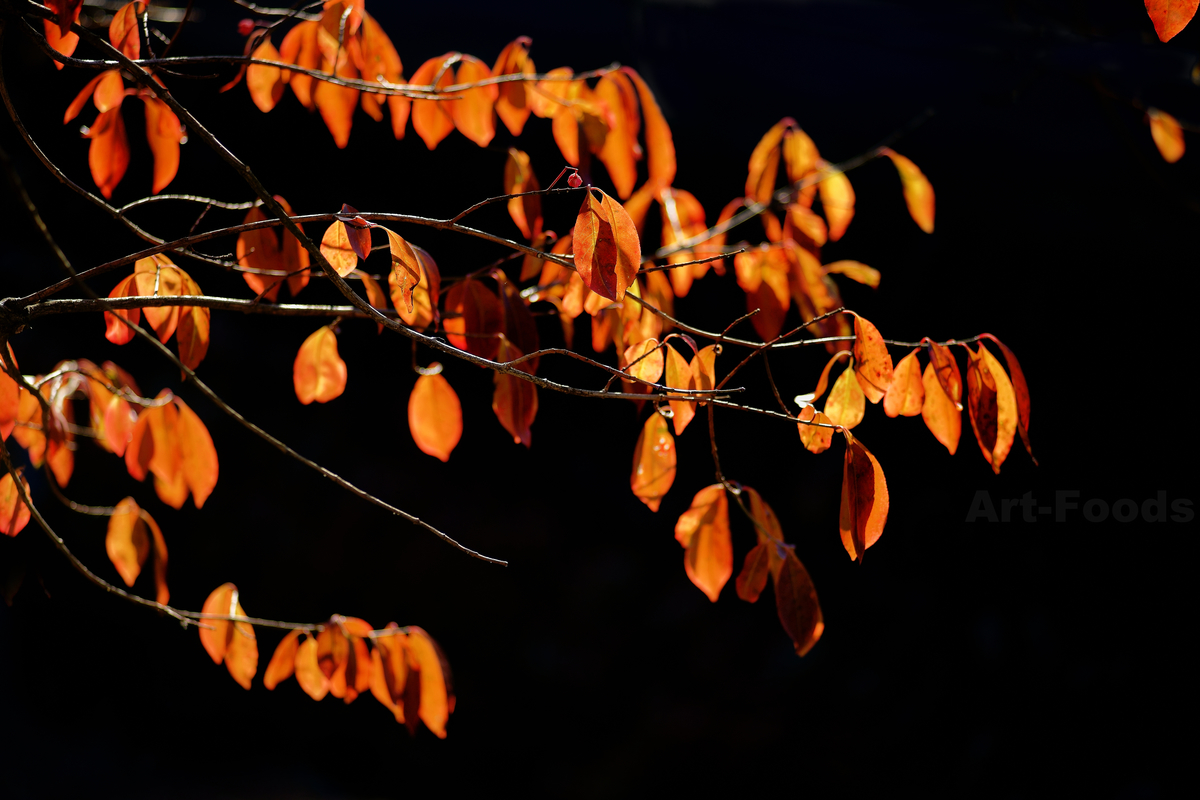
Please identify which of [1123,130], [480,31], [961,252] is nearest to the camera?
[1123,130]

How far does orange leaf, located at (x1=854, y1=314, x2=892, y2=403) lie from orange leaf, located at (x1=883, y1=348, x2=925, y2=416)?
0.14 ft

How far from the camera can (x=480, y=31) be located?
2.57 m

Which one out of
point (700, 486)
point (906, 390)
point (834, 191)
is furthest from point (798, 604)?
point (700, 486)

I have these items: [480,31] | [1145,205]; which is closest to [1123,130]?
[1145,205]

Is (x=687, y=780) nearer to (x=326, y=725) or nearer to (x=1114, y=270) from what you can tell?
(x=326, y=725)

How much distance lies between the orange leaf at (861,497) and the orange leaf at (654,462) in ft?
0.86

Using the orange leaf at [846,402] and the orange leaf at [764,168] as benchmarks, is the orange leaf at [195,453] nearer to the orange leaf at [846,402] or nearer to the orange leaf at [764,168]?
the orange leaf at [846,402]

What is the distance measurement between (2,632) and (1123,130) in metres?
4.71

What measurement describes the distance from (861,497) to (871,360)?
0.18 m

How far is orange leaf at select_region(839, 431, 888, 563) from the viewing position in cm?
81

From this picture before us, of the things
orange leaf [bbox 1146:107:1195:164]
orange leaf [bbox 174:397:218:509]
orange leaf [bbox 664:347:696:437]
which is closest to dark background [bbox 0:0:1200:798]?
orange leaf [bbox 1146:107:1195:164]

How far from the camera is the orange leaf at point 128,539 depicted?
144 cm

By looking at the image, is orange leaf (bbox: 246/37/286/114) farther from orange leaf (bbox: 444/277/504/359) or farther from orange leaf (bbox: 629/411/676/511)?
orange leaf (bbox: 629/411/676/511)

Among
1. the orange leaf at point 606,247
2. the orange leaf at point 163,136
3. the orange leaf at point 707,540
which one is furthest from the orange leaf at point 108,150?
the orange leaf at point 707,540
